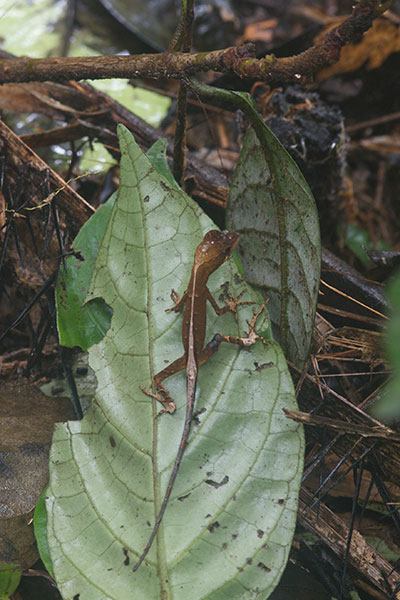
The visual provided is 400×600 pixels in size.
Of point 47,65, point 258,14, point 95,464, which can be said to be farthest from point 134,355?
point 258,14

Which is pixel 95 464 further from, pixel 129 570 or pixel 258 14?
pixel 258 14

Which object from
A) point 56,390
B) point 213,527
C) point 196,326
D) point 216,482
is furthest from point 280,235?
point 56,390

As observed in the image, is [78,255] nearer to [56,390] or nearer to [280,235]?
[56,390]

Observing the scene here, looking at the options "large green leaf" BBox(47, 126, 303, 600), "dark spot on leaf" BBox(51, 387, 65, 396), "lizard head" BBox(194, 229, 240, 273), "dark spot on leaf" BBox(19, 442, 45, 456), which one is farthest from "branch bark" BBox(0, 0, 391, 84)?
"dark spot on leaf" BBox(19, 442, 45, 456)

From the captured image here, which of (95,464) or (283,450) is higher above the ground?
(283,450)

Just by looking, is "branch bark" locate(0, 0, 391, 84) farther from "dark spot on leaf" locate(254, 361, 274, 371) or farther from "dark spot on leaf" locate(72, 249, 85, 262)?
"dark spot on leaf" locate(254, 361, 274, 371)

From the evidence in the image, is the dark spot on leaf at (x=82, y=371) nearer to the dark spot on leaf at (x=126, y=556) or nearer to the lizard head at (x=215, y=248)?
the lizard head at (x=215, y=248)

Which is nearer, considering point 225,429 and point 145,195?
point 225,429
